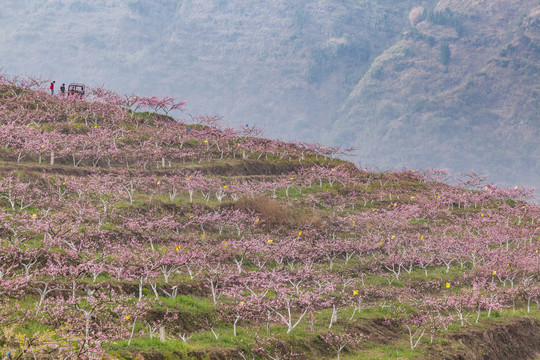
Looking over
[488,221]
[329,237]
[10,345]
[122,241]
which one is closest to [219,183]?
[329,237]

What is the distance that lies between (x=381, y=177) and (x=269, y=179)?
18412mm

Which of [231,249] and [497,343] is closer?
[497,343]

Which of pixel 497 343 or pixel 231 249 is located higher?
pixel 497 343

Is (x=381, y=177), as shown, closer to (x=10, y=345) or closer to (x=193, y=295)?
(x=193, y=295)

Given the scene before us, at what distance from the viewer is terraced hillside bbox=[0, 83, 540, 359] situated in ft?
63.1

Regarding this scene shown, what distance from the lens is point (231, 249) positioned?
31.4 meters

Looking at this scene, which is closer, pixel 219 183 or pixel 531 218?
pixel 219 183

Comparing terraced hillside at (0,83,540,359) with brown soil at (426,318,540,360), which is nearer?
terraced hillside at (0,83,540,359)

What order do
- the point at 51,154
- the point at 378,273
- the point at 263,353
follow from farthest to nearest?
1. the point at 51,154
2. the point at 378,273
3. the point at 263,353

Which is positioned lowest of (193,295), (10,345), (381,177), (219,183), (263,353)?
(381,177)

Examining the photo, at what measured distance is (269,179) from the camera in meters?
51.3

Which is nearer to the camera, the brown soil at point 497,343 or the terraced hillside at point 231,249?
the terraced hillside at point 231,249

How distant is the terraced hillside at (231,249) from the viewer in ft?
63.1

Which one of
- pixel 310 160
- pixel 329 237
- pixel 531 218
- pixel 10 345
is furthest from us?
pixel 310 160
